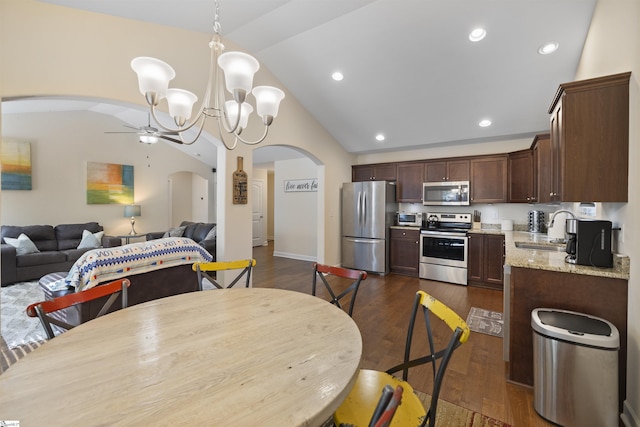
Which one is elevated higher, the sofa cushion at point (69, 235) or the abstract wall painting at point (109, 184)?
the abstract wall painting at point (109, 184)

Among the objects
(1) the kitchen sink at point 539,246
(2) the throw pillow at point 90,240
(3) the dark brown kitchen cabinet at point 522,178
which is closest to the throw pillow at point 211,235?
(2) the throw pillow at point 90,240

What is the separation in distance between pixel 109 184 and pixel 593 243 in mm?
8250

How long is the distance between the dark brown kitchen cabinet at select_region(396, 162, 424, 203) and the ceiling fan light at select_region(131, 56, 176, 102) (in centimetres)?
459

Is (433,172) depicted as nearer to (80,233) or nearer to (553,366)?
(553,366)

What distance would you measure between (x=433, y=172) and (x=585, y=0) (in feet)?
9.52

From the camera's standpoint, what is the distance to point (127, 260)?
9.14 ft

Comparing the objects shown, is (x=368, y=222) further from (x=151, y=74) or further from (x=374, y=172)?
(x=151, y=74)

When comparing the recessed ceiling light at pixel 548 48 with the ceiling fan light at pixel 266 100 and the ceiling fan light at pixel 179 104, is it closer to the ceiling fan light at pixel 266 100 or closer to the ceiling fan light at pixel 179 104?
the ceiling fan light at pixel 266 100

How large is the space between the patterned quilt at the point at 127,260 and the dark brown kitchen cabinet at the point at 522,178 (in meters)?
4.84

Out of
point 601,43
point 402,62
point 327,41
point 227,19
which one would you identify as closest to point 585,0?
point 601,43

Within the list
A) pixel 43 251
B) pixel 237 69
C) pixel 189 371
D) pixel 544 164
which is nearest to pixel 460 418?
pixel 189 371

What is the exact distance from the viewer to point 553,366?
66.5 inches

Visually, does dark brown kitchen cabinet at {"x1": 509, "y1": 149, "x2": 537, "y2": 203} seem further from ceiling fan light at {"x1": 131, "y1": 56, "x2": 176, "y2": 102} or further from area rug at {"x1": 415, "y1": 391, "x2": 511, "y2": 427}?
ceiling fan light at {"x1": 131, "y1": 56, "x2": 176, "y2": 102}

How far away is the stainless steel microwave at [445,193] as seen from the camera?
4873 millimetres
